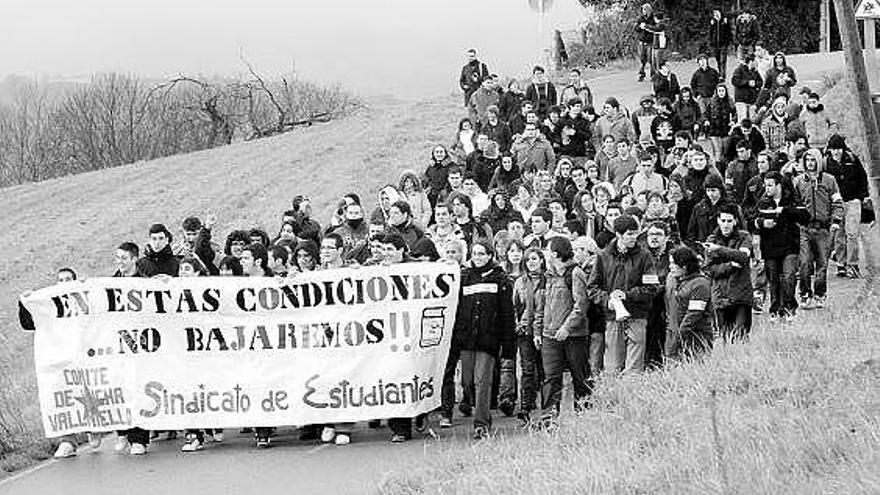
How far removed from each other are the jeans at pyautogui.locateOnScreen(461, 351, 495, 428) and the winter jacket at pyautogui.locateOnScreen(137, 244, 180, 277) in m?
3.11

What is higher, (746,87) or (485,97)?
(485,97)

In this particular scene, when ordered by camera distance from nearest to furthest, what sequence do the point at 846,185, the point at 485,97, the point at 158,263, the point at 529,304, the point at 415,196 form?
1. the point at 529,304
2. the point at 158,263
3. the point at 846,185
4. the point at 415,196
5. the point at 485,97

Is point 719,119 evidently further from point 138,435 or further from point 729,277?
point 138,435

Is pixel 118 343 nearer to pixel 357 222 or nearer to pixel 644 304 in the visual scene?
pixel 357 222

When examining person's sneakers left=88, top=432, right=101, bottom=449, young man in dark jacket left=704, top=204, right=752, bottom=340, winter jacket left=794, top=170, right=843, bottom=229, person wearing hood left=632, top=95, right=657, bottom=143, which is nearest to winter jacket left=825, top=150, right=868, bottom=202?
winter jacket left=794, top=170, right=843, bottom=229

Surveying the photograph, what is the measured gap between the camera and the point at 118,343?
13.7 metres

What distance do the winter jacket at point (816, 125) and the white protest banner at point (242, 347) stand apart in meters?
9.29

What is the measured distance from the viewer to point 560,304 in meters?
13.0

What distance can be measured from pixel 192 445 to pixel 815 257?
7.23 m

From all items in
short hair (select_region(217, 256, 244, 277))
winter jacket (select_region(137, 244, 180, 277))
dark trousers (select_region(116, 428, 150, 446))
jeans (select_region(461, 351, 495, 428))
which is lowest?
dark trousers (select_region(116, 428, 150, 446))

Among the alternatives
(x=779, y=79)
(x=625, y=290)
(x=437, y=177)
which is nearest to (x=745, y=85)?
(x=779, y=79)

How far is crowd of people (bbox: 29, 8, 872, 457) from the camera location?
13.1 m

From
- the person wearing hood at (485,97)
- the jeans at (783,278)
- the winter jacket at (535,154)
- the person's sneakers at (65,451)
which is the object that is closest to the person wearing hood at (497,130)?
the person wearing hood at (485,97)

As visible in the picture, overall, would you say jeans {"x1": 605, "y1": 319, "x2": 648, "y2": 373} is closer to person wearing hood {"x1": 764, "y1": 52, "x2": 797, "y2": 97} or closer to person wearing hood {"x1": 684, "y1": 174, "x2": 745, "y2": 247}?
person wearing hood {"x1": 684, "y1": 174, "x2": 745, "y2": 247}
